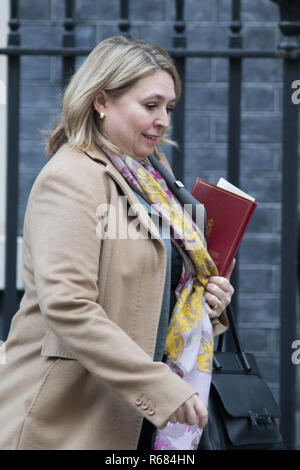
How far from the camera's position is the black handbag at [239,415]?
8.21ft

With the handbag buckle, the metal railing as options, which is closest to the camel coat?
the handbag buckle

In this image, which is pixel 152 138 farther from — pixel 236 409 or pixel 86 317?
pixel 236 409

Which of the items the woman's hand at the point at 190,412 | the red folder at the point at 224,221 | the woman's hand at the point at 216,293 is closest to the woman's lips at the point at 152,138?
the red folder at the point at 224,221

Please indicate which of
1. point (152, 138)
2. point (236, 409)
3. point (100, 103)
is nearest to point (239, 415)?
point (236, 409)

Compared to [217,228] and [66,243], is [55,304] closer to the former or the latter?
[66,243]

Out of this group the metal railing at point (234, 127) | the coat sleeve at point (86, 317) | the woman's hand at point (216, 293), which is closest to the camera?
the coat sleeve at point (86, 317)

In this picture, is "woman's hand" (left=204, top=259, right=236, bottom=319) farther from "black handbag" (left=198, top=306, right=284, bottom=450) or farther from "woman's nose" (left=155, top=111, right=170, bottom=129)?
"woman's nose" (left=155, top=111, right=170, bottom=129)

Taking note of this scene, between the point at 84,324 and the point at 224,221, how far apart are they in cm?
63

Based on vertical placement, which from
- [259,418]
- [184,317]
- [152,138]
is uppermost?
[152,138]

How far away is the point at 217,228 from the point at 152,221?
305mm

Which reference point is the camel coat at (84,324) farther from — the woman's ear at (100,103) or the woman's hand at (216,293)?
the woman's hand at (216,293)

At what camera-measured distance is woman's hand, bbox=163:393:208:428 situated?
2.14 m

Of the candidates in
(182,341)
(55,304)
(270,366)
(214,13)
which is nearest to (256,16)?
(214,13)

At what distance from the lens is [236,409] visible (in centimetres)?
251
